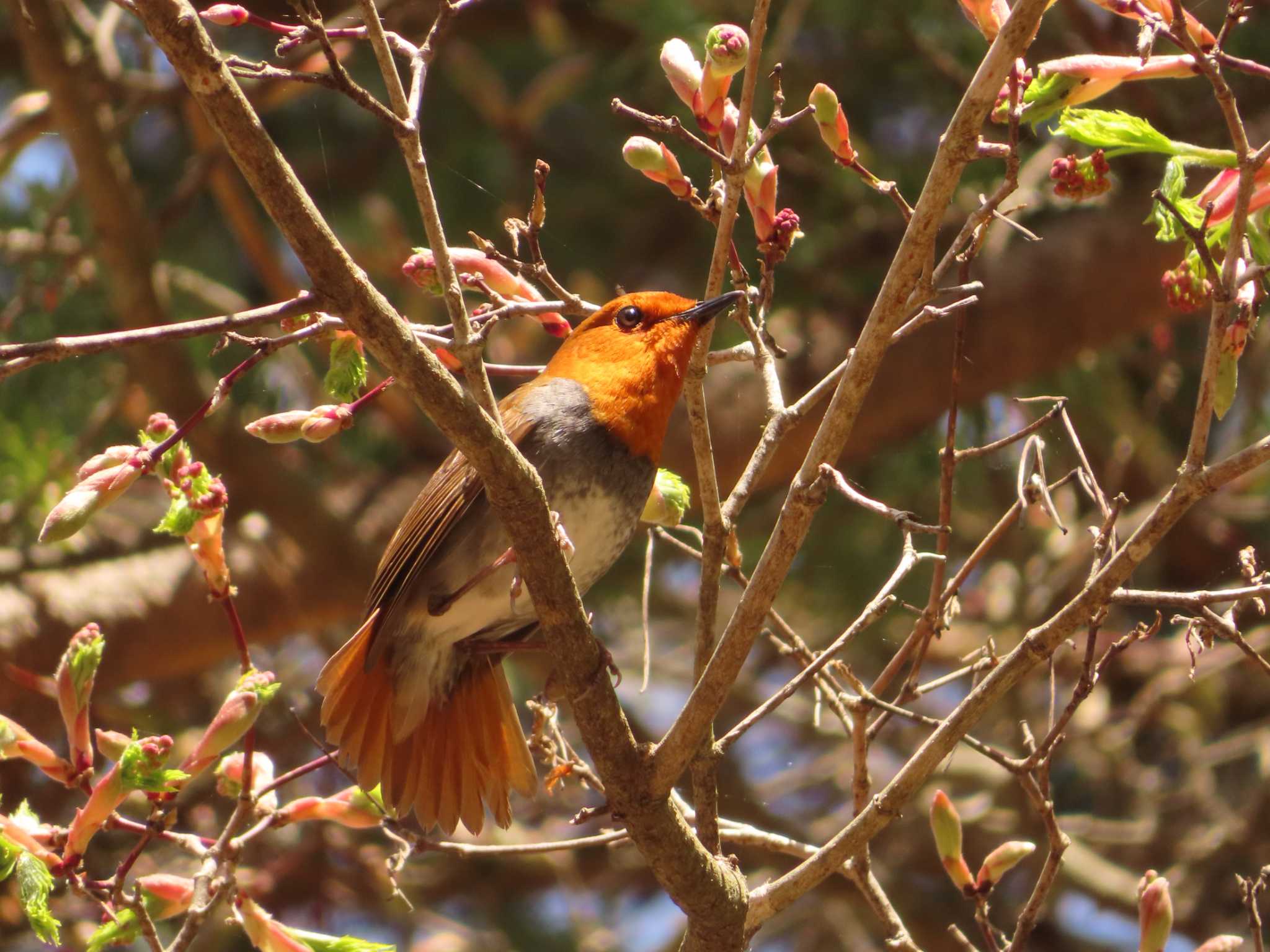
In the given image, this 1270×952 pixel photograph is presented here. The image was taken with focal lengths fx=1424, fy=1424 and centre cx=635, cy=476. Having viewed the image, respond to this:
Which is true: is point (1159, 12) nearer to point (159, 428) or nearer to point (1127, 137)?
point (1127, 137)

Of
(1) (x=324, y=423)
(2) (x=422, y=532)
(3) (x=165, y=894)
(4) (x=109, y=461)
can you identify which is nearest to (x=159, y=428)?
(4) (x=109, y=461)

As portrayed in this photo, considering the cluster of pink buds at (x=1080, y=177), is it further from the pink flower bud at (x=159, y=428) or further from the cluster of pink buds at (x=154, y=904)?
the cluster of pink buds at (x=154, y=904)

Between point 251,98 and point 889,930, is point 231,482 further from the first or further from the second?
point 889,930

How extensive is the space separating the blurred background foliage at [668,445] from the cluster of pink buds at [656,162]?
84.8 inches

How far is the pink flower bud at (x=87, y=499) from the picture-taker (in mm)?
1696

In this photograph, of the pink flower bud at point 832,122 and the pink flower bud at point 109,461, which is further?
the pink flower bud at point 832,122

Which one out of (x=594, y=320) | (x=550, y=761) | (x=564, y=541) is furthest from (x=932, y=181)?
(x=594, y=320)

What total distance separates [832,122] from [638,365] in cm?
113

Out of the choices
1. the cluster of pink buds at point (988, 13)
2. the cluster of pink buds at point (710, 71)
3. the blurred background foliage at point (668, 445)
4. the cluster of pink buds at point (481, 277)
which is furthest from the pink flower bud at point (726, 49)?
the blurred background foliage at point (668, 445)

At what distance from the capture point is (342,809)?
2.26 metres

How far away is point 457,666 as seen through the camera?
3150mm

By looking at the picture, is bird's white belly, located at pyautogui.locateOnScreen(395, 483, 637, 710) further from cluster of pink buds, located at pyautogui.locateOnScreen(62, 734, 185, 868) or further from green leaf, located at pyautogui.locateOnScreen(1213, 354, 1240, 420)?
green leaf, located at pyautogui.locateOnScreen(1213, 354, 1240, 420)

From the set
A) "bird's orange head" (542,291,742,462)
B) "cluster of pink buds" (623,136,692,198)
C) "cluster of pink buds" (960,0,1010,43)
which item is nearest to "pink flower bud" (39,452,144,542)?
"cluster of pink buds" (623,136,692,198)

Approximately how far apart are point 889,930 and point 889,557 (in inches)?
116
